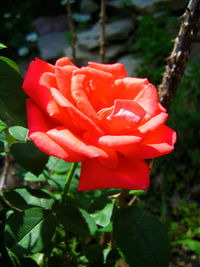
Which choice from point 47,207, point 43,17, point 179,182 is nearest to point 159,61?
point 179,182

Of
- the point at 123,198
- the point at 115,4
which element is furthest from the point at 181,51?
the point at 115,4

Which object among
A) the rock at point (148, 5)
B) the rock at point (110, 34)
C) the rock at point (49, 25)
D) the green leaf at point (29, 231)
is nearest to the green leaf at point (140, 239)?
the green leaf at point (29, 231)

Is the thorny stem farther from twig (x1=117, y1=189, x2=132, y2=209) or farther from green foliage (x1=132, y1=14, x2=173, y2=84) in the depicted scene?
green foliage (x1=132, y1=14, x2=173, y2=84)

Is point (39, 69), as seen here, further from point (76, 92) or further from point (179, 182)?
point (179, 182)

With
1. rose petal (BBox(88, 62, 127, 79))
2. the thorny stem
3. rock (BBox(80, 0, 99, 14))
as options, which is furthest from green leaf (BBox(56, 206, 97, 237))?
rock (BBox(80, 0, 99, 14))

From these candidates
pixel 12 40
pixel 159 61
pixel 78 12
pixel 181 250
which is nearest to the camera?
pixel 181 250

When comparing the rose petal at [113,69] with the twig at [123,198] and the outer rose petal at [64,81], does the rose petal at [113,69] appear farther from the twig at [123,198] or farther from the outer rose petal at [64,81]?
the twig at [123,198]

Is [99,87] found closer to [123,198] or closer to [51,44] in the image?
[123,198]
